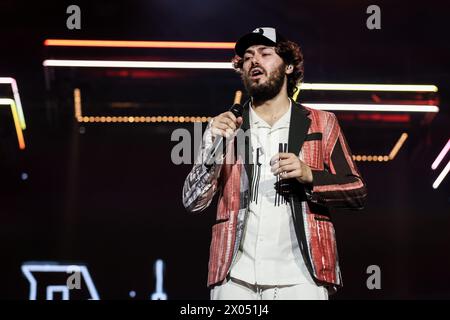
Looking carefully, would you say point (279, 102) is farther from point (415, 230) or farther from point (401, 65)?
point (415, 230)

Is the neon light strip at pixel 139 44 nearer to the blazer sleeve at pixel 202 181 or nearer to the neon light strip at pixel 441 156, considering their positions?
the neon light strip at pixel 441 156

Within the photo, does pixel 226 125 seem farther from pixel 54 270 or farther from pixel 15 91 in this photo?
A: pixel 54 270

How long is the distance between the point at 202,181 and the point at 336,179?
460 mm

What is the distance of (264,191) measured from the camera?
3.00m

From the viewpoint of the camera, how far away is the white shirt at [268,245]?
2895 mm

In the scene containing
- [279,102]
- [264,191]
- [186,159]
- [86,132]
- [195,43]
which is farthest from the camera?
[86,132]

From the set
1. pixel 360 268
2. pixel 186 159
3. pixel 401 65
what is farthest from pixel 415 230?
pixel 186 159

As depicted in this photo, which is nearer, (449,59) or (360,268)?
(449,59)

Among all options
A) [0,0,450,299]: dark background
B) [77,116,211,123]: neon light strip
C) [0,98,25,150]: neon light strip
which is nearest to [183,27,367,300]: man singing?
[0,0,450,299]: dark background

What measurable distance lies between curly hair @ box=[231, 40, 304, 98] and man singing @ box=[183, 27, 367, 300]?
0.02 metres

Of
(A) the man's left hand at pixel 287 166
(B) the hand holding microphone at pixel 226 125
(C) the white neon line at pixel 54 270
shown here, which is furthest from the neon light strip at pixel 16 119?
(A) the man's left hand at pixel 287 166

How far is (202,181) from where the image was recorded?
3.00m

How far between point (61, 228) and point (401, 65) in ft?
8.30
